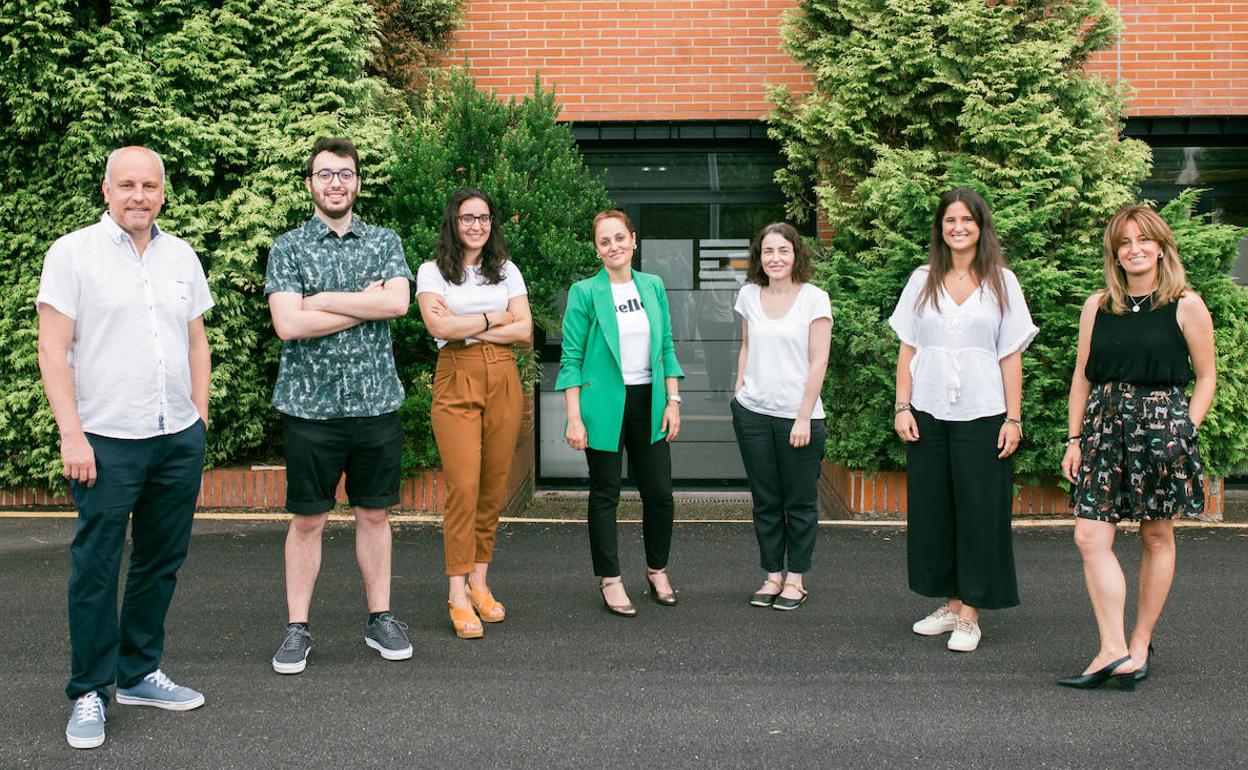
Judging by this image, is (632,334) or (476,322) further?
(632,334)

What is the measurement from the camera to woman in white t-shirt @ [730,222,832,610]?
17.3 ft

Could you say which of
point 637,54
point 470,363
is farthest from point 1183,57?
point 470,363

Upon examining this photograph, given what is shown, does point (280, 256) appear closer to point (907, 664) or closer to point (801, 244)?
point (801, 244)

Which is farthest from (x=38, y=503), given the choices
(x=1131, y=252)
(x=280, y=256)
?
A: (x=1131, y=252)

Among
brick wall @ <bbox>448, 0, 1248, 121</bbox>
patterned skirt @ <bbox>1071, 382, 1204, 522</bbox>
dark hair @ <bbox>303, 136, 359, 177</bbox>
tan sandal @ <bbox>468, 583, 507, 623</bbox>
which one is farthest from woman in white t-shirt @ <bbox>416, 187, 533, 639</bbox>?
brick wall @ <bbox>448, 0, 1248, 121</bbox>

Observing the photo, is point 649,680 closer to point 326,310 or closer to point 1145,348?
point 326,310

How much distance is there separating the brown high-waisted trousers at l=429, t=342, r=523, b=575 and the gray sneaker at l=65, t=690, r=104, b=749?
1604 millimetres

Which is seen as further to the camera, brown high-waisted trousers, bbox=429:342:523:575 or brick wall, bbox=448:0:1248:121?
brick wall, bbox=448:0:1248:121

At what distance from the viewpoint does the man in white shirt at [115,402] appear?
360 centimetres

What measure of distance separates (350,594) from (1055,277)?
489 centimetres

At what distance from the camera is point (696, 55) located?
920 centimetres

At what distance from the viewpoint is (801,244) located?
5336 mm

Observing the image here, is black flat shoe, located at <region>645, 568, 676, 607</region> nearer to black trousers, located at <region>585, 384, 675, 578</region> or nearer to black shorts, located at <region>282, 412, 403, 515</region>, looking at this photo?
black trousers, located at <region>585, 384, 675, 578</region>

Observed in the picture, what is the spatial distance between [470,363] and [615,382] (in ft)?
2.42
